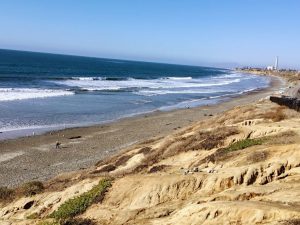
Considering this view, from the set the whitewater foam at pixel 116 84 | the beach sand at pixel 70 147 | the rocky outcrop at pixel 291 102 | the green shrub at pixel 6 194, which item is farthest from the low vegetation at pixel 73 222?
the whitewater foam at pixel 116 84

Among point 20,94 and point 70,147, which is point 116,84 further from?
point 70,147

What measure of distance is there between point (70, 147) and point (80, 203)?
56.9ft

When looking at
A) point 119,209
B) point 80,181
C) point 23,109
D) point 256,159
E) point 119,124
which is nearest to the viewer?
point 119,209

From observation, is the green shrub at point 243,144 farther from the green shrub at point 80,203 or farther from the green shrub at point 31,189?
the green shrub at point 31,189

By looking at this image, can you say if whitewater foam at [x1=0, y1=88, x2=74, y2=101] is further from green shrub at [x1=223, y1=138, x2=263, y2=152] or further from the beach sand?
green shrub at [x1=223, y1=138, x2=263, y2=152]

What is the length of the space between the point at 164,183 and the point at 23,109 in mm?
34894

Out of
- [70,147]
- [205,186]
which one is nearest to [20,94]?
[70,147]

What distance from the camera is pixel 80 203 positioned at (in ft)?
47.0

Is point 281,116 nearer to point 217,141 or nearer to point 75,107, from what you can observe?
point 217,141

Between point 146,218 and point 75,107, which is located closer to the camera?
point 146,218

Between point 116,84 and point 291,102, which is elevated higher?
point 291,102

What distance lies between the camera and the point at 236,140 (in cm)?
1936

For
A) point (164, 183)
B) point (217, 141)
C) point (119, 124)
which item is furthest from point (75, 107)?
point (164, 183)

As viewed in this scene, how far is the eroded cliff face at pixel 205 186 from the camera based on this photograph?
35.5ft
